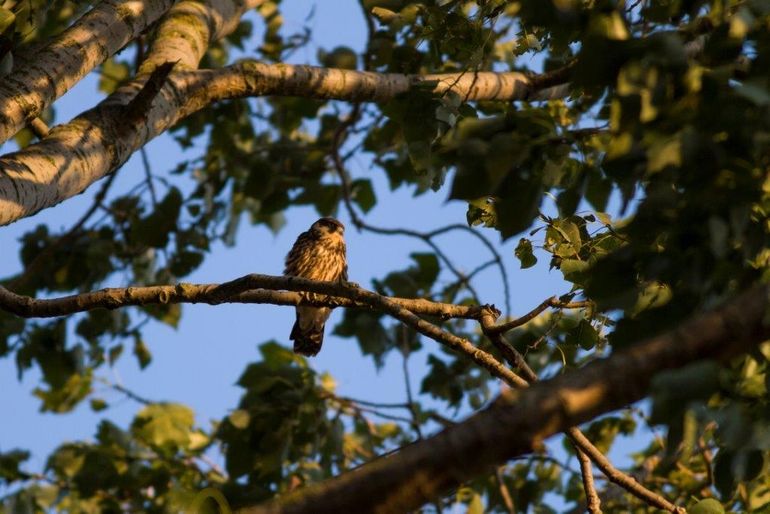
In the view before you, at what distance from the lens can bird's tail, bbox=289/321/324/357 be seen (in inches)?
299

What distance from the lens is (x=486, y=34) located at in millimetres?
3723

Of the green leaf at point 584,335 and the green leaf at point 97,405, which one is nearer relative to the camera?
the green leaf at point 584,335

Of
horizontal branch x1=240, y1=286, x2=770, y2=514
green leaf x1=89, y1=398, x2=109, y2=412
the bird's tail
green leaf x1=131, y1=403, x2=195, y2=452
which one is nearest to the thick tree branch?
horizontal branch x1=240, y1=286, x2=770, y2=514

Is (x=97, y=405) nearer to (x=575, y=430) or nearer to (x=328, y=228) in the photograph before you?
(x=328, y=228)

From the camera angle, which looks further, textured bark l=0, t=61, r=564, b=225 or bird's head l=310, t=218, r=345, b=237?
bird's head l=310, t=218, r=345, b=237

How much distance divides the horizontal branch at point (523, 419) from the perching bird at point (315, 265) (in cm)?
582

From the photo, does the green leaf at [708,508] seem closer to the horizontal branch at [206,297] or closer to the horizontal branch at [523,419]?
the horizontal branch at [206,297]

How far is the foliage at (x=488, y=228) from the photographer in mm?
1954

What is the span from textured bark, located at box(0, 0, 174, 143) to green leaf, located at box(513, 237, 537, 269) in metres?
1.71

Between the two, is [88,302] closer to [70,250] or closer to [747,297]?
[747,297]

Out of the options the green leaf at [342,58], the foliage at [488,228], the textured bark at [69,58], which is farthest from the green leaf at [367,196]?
the textured bark at [69,58]

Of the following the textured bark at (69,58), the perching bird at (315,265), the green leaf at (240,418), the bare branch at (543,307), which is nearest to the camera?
the bare branch at (543,307)

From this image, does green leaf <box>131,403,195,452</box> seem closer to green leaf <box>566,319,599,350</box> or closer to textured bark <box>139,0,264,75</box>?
textured bark <box>139,0,264,75</box>

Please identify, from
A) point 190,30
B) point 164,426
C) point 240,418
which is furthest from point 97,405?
point 190,30
